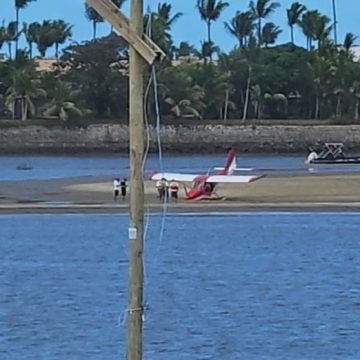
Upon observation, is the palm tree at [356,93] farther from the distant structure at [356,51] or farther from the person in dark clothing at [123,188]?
the person in dark clothing at [123,188]

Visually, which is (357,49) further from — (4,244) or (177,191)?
(4,244)

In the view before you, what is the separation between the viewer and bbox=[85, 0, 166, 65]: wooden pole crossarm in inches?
460

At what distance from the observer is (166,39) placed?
448 ft

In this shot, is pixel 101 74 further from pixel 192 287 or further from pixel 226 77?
pixel 192 287

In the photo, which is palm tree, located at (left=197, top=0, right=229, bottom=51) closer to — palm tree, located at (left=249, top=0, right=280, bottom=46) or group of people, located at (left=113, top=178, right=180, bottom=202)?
palm tree, located at (left=249, top=0, right=280, bottom=46)

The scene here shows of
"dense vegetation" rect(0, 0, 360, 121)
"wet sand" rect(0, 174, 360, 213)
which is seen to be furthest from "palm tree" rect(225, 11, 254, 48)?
"wet sand" rect(0, 174, 360, 213)

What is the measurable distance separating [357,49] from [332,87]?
26.7 meters

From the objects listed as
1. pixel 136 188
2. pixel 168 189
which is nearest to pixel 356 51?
pixel 168 189

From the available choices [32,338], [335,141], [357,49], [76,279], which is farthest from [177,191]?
[357,49]

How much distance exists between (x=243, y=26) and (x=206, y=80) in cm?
1244

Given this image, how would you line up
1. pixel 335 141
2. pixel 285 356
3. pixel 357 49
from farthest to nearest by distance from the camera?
1. pixel 357 49
2. pixel 335 141
3. pixel 285 356

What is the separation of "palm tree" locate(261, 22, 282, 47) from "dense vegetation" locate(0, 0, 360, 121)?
3.93 metres

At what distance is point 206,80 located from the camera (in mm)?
135125

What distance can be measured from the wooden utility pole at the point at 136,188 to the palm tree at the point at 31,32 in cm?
13646
